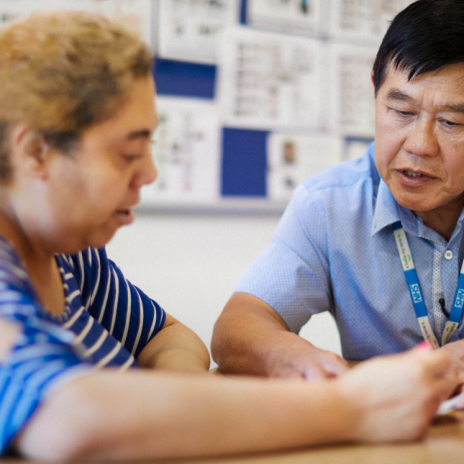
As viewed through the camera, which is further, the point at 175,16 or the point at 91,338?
the point at 175,16

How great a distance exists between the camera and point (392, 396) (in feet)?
1.95

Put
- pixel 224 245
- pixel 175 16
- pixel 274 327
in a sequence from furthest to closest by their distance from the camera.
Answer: pixel 224 245 → pixel 175 16 → pixel 274 327

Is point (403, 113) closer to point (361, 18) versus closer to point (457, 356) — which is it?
point (457, 356)

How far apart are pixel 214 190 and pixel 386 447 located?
5.10 ft

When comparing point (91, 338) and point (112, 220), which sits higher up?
point (112, 220)

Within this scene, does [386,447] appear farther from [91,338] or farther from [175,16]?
[175,16]

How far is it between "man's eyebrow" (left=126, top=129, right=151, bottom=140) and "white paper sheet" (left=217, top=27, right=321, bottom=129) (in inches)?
56.3

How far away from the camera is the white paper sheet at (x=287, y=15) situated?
209 centimetres

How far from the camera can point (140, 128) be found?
0.66 meters

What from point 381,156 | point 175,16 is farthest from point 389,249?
point 175,16

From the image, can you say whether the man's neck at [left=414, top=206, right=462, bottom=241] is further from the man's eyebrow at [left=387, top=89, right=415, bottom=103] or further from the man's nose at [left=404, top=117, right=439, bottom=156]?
the man's eyebrow at [left=387, top=89, right=415, bottom=103]

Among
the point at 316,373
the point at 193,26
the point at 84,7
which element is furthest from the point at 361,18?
the point at 316,373

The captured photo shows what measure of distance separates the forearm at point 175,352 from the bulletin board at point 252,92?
102cm

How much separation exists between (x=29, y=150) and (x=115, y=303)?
0.42 metres
